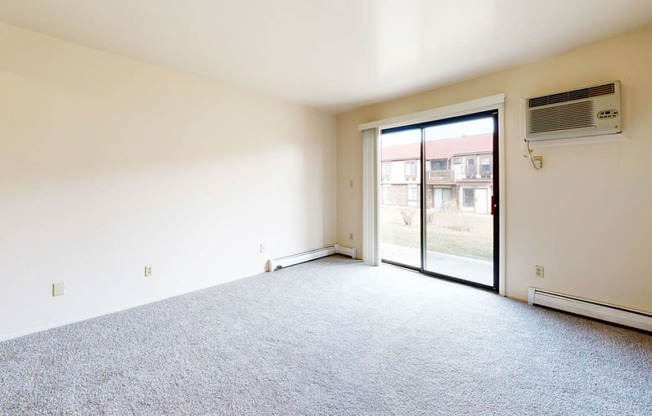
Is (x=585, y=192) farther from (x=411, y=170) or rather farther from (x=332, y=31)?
(x=332, y=31)

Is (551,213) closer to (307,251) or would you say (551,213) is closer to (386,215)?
(386,215)

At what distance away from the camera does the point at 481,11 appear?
2150 millimetres

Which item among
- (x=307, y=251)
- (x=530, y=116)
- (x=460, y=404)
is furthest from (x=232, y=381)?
(x=530, y=116)

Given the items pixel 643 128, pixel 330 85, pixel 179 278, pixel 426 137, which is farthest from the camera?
pixel 426 137

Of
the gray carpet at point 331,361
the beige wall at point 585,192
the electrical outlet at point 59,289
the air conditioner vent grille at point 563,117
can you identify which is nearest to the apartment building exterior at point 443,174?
the beige wall at point 585,192

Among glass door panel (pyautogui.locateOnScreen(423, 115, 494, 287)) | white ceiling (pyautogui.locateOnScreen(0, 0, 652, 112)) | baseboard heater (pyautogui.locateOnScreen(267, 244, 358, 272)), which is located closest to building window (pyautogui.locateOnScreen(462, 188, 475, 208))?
glass door panel (pyautogui.locateOnScreen(423, 115, 494, 287))

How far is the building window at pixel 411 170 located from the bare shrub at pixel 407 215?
18.6 inches

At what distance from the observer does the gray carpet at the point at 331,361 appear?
5.49 feet

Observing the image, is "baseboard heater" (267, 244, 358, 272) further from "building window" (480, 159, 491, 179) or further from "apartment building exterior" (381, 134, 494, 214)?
"building window" (480, 159, 491, 179)

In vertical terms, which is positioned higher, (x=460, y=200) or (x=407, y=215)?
(x=460, y=200)

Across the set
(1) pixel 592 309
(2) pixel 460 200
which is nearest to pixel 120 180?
(2) pixel 460 200

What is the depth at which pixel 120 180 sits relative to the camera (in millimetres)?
2908

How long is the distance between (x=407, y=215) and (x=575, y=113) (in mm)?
2249

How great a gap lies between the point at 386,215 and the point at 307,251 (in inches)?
55.2
